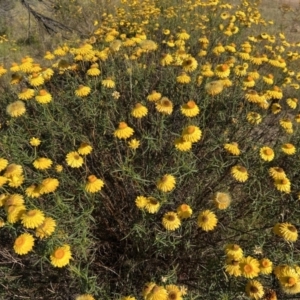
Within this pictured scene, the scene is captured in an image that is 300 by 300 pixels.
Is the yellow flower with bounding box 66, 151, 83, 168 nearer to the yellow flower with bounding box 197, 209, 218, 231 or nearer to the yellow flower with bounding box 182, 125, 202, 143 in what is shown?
the yellow flower with bounding box 182, 125, 202, 143

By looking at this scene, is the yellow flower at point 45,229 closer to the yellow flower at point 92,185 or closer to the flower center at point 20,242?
the flower center at point 20,242

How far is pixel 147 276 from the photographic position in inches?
106

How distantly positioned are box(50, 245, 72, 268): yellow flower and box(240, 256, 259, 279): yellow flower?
108cm

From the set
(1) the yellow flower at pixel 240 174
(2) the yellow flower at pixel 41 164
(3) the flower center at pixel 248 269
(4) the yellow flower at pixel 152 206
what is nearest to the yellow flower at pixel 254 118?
(1) the yellow flower at pixel 240 174

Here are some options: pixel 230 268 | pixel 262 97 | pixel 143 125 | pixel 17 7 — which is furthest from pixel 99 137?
pixel 17 7

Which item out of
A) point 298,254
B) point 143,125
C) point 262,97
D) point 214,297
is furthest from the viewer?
point 143,125

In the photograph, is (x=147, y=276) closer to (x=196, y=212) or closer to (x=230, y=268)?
(x=196, y=212)

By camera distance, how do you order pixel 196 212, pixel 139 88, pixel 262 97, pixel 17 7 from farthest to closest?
1. pixel 17 7
2. pixel 139 88
3. pixel 262 97
4. pixel 196 212

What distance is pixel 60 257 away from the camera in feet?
6.86

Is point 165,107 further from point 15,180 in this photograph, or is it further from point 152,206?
point 15,180

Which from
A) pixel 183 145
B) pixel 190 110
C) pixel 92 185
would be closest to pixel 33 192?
pixel 92 185

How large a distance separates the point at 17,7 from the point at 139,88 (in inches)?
252

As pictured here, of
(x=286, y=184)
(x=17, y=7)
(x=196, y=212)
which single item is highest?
(x=286, y=184)

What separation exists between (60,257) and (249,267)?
3.78 ft
